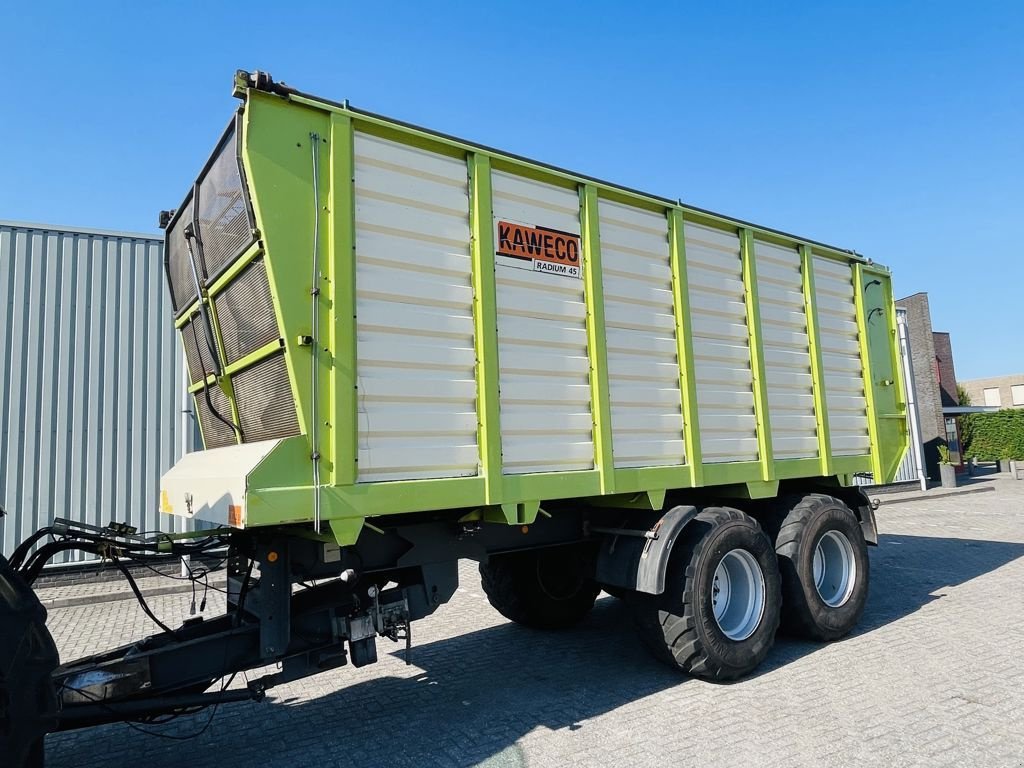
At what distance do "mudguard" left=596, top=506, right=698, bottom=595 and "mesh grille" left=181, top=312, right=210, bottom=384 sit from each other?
3.19 m

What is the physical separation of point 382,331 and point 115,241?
26.2ft

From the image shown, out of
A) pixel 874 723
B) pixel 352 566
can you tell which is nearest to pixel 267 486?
pixel 352 566

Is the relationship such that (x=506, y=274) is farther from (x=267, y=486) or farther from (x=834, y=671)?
(x=834, y=671)

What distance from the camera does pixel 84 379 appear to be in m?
9.12

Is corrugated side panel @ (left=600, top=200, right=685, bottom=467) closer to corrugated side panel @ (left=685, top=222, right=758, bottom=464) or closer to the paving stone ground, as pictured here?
corrugated side panel @ (left=685, top=222, right=758, bottom=464)

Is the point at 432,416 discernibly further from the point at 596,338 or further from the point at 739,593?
the point at 739,593

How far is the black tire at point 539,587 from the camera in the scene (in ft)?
20.3

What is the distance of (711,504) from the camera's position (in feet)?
18.1

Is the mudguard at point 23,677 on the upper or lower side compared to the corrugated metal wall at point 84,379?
lower

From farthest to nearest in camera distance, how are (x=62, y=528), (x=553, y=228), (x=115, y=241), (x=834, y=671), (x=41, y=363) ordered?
(x=115, y=241) < (x=41, y=363) < (x=834, y=671) < (x=553, y=228) < (x=62, y=528)

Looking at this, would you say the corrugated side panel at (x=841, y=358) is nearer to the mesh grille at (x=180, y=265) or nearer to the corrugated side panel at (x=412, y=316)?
the corrugated side panel at (x=412, y=316)

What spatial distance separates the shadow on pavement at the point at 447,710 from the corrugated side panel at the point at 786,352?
1.77 meters

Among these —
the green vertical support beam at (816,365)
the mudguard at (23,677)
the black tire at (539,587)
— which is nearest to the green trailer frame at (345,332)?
the mudguard at (23,677)

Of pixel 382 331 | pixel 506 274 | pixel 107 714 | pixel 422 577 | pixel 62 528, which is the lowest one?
pixel 107 714
